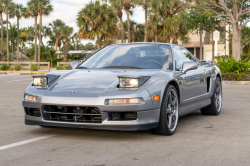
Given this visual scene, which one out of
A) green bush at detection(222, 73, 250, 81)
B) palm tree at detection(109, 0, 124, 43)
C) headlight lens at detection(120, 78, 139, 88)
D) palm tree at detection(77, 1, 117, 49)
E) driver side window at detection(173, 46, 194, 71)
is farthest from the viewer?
palm tree at detection(77, 1, 117, 49)

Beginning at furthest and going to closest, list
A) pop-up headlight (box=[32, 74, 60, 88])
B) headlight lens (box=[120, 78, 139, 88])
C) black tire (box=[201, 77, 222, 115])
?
black tire (box=[201, 77, 222, 115]) → pop-up headlight (box=[32, 74, 60, 88]) → headlight lens (box=[120, 78, 139, 88])

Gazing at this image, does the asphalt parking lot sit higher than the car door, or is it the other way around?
the car door

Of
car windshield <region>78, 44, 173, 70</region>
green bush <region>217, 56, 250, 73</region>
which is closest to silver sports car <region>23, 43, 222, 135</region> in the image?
car windshield <region>78, 44, 173, 70</region>

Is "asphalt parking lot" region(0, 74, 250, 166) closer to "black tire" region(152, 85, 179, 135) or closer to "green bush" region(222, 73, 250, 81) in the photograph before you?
"black tire" region(152, 85, 179, 135)

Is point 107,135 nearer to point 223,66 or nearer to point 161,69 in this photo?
point 161,69

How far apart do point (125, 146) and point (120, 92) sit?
686mm

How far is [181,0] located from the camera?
76.6ft

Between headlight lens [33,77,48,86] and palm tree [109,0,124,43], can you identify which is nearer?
headlight lens [33,77,48,86]

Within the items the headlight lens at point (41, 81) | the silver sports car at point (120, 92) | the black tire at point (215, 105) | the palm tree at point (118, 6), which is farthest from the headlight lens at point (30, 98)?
the palm tree at point (118, 6)

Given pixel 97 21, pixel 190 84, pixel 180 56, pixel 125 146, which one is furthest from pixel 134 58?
pixel 97 21

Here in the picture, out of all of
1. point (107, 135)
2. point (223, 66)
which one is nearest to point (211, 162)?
point (107, 135)

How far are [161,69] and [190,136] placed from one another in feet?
3.69

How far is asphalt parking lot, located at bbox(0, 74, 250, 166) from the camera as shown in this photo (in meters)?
4.09

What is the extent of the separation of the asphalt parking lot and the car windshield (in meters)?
1.09
